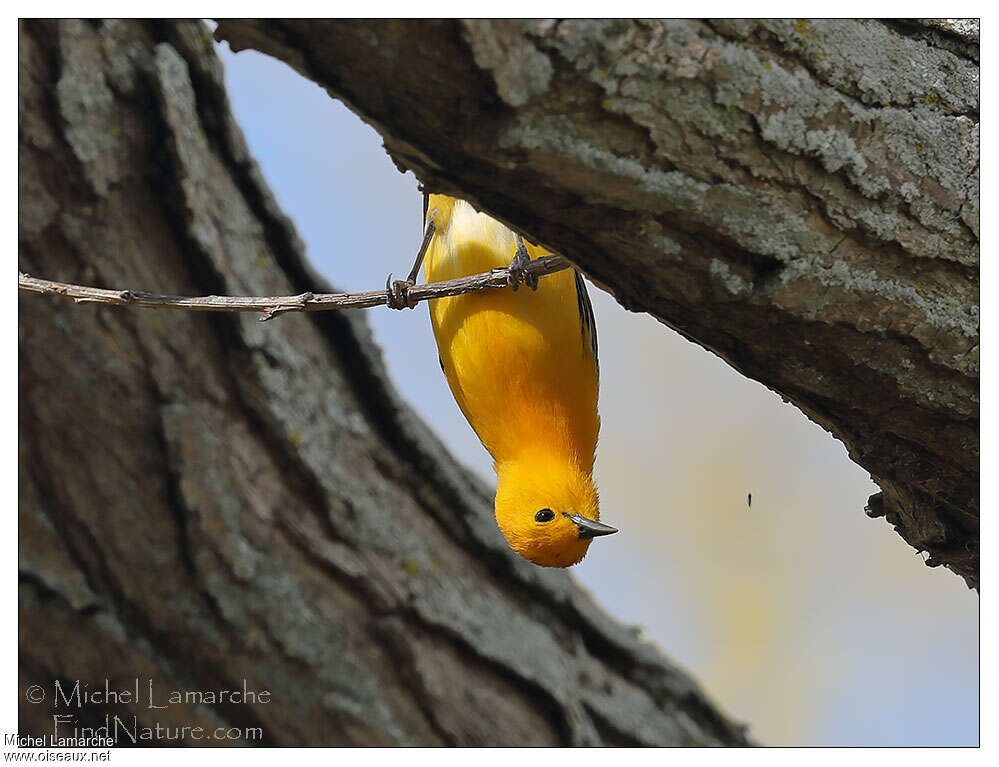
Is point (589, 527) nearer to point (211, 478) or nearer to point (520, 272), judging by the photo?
point (520, 272)

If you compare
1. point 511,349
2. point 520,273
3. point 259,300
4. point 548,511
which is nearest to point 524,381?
point 511,349

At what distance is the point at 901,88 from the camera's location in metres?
1.70

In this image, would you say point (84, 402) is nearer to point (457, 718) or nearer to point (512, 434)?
point (512, 434)

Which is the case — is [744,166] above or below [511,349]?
below

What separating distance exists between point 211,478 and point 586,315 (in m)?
1.58

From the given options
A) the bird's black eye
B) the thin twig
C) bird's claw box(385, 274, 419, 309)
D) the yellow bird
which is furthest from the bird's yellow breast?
the thin twig

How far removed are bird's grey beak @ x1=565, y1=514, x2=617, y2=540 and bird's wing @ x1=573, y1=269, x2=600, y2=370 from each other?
26.3 inches

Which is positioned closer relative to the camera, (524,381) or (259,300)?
(259,300)

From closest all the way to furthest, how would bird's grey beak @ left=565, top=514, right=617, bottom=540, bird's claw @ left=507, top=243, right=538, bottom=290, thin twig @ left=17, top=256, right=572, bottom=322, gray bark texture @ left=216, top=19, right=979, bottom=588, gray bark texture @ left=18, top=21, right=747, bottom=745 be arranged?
gray bark texture @ left=216, top=19, right=979, bottom=588
thin twig @ left=17, top=256, right=572, bottom=322
bird's claw @ left=507, top=243, right=538, bottom=290
bird's grey beak @ left=565, top=514, right=617, bottom=540
gray bark texture @ left=18, top=21, right=747, bottom=745

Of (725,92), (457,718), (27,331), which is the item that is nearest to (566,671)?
(457,718)

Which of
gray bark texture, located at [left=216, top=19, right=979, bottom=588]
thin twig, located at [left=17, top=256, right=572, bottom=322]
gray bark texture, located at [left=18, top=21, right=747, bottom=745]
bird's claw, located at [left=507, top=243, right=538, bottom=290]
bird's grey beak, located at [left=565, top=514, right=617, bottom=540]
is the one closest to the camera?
gray bark texture, located at [left=216, top=19, right=979, bottom=588]

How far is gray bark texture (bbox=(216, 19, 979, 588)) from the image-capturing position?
4.54ft

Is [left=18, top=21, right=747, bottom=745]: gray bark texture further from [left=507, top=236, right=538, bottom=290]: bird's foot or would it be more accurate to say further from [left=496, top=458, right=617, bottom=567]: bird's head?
[left=507, top=236, right=538, bottom=290]: bird's foot

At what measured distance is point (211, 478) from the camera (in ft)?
12.0
